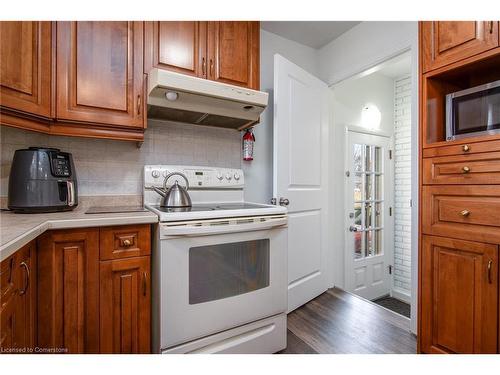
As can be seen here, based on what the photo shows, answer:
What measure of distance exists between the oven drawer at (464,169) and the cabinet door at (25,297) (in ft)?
6.09

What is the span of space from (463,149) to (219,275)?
1.36 m

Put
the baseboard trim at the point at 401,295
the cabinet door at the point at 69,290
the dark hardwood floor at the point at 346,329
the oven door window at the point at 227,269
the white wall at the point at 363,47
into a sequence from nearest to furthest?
1. the cabinet door at the point at 69,290
2. the oven door window at the point at 227,269
3. the dark hardwood floor at the point at 346,329
4. the white wall at the point at 363,47
5. the baseboard trim at the point at 401,295

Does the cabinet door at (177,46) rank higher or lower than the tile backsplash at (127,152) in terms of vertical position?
higher

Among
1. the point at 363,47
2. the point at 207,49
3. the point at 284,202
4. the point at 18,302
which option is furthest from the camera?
the point at 363,47

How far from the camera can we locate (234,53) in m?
1.78

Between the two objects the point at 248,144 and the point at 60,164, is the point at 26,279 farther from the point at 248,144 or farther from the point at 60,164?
the point at 248,144

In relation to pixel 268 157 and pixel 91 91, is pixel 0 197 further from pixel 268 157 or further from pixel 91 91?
pixel 268 157

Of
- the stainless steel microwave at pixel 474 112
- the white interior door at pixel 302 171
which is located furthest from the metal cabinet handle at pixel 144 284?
the stainless steel microwave at pixel 474 112

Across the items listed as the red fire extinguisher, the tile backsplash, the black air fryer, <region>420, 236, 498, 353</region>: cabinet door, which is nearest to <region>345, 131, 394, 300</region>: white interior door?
the red fire extinguisher

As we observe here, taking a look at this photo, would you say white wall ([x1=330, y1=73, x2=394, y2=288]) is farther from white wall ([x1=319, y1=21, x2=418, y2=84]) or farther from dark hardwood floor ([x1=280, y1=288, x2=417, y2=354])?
dark hardwood floor ([x1=280, y1=288, x2=417, y2=354])

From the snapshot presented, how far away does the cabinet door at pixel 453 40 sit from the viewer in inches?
47.4

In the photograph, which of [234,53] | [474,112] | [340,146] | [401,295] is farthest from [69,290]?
[401,295]

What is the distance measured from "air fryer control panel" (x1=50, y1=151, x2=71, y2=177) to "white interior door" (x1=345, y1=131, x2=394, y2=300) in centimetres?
243

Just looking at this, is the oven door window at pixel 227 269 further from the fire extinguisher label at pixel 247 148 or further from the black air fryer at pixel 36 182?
the fire extinguisher label at pixel 247 148
